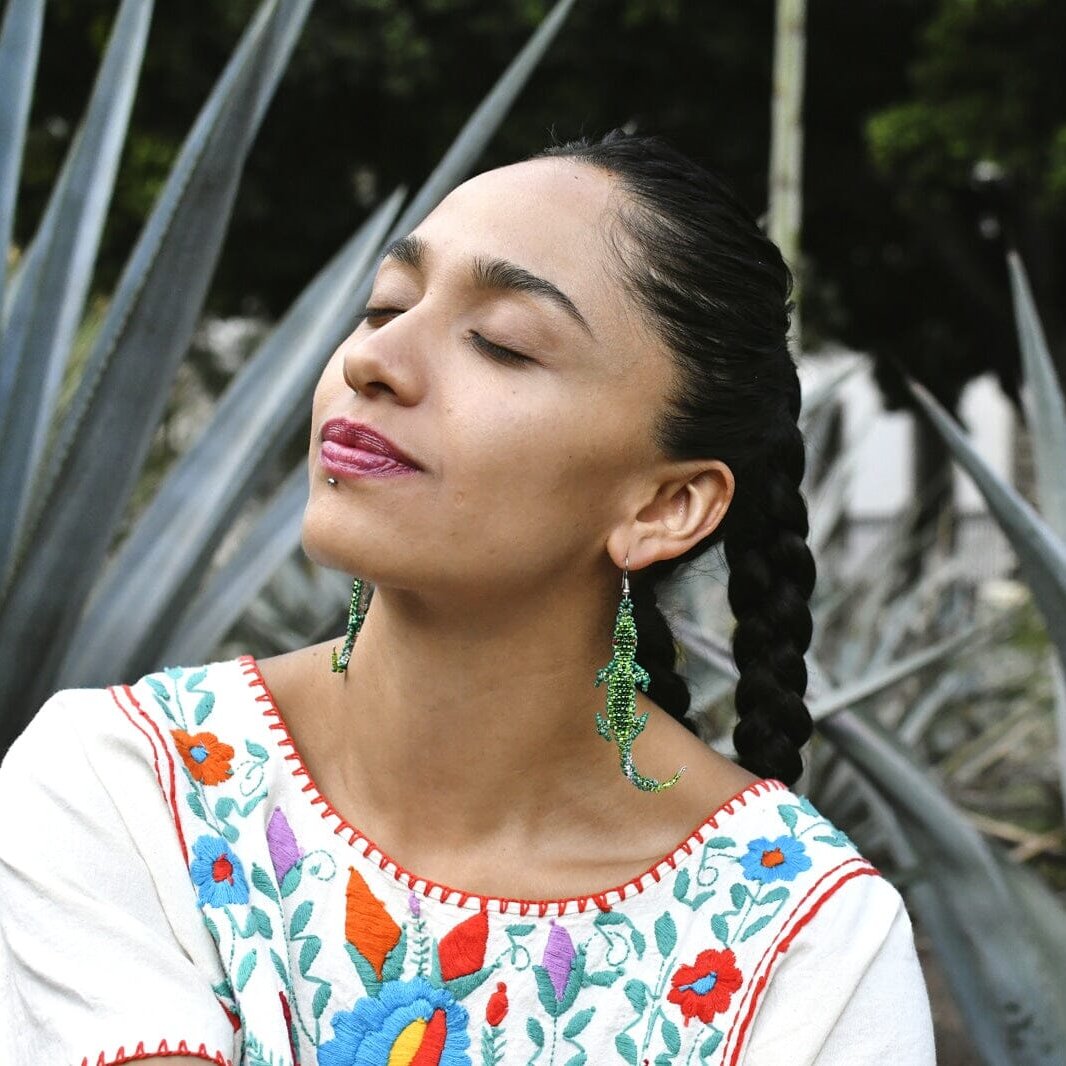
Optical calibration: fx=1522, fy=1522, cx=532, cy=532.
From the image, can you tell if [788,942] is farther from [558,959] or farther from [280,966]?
[280,966]

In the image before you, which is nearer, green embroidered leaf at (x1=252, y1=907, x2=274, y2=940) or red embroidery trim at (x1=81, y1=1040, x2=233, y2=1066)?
red embroidery trim at (x1=81, y1=1040, x2=233, y2=1066)

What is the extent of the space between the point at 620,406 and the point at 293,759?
0.53 m

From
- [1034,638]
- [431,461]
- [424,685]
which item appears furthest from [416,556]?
[1034,638]

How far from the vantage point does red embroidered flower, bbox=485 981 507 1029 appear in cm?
160

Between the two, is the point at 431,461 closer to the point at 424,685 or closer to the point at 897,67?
the point at 424,685

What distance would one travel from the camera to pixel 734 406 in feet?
5.81

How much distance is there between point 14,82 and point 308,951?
1.32 meters

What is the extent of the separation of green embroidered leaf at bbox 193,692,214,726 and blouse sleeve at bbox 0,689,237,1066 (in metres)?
0.08

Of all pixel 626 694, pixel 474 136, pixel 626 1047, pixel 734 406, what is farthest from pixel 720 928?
pixel 474 136

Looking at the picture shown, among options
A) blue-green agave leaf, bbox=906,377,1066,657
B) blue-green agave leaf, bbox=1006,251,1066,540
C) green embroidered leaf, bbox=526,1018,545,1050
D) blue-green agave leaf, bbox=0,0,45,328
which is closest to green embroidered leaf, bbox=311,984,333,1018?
green embroidered leaf, bbox=526,1018,545,1050

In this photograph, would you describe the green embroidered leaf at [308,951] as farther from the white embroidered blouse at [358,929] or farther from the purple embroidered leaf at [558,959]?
the purple embroidered leaf at [558,959]

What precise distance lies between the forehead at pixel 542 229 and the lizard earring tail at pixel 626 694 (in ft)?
1.00

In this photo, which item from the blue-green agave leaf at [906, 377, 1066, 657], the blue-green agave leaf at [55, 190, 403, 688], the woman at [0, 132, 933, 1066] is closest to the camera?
the woman at [0, 132, 933, 1066]

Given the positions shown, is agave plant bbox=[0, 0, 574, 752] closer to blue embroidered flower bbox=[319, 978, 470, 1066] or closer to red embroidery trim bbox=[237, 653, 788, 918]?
red embroidery trim bbox=[237, 653, 788, 918]
